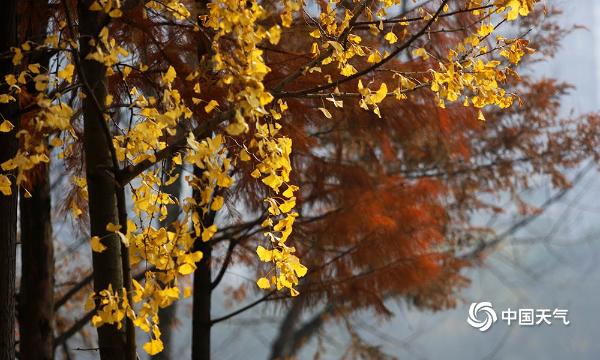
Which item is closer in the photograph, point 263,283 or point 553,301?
point 263,283

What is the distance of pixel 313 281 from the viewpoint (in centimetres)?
324

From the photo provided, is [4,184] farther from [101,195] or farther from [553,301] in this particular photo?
[553,301]

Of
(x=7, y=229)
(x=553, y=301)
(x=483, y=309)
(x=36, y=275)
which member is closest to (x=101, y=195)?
(x=7, y=229)

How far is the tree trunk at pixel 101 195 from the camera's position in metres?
1.63

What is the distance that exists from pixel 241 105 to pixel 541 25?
4.15 m

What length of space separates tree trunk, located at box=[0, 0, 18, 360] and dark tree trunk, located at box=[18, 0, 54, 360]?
58cm

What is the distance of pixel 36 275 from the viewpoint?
9.65 feet

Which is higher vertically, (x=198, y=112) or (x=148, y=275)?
(x=198, y=112)

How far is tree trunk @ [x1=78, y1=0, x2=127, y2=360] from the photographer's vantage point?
5.33 feet

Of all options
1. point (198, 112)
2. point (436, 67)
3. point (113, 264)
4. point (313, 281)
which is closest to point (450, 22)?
point (436, 67)

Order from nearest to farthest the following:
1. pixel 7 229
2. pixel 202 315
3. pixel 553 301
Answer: pixel 7 229 < pixel 202 315 < pixel 553 301

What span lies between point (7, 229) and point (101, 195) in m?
0.75

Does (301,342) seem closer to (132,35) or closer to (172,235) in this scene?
(132,35)

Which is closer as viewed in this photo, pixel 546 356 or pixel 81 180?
pixel 81 180
